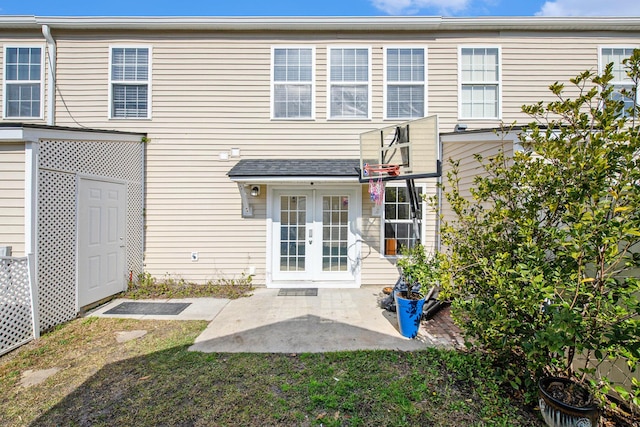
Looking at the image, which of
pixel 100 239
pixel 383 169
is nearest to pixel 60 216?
pixel 100 239

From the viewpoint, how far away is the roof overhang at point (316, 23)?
602cm

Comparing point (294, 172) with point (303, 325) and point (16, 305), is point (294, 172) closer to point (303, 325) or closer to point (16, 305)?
point (303, 325)

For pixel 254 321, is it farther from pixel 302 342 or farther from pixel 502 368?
pixel 502 368

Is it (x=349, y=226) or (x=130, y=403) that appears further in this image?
(x=349, y=226)

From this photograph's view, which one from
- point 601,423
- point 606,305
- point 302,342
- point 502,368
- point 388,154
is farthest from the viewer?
point 388,154

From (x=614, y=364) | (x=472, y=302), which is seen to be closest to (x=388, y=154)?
(x=472, y=302)

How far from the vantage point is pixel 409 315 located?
3.83 metres

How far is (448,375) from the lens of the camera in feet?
9.98

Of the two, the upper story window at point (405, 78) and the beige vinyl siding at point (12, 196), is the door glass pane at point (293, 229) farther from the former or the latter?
the beige vinyl siding at point (12, 196)

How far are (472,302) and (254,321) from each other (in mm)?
3148

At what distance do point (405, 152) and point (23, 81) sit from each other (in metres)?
8.28

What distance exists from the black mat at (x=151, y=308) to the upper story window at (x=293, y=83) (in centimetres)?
436

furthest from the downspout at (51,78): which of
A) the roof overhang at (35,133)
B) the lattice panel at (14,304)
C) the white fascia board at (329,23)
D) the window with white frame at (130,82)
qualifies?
the lattice panel at (14,304)

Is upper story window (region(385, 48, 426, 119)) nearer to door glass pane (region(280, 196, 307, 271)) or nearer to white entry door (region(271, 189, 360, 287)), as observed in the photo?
white entry door (region(271, 189, 360, 287))
